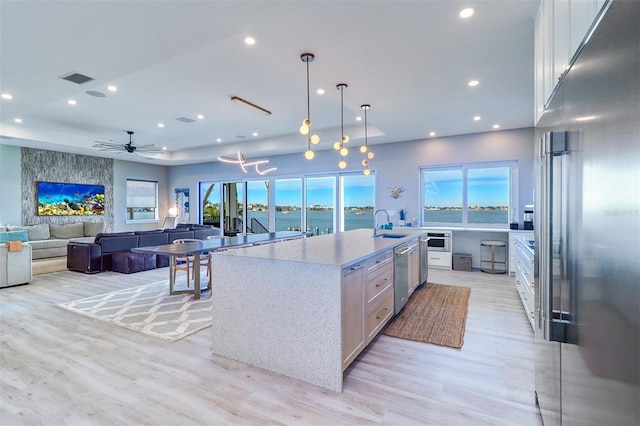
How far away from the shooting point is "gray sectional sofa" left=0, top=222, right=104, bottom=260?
7.72 m

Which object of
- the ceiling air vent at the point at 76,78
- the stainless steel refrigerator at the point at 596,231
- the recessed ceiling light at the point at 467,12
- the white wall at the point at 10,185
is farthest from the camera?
the white wall at the point at 10,185

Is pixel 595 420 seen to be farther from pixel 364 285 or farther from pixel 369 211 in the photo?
pixel 369 211

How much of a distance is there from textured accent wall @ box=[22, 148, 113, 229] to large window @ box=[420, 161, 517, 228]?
9.69 m

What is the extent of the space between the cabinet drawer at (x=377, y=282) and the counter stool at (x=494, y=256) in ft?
13.2

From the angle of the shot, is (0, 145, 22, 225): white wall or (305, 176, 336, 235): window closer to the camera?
(0, 145, 22, 225): white wall

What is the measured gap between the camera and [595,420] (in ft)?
3.04

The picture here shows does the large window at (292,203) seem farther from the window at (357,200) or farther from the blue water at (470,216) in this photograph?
the blue water at (470,216)

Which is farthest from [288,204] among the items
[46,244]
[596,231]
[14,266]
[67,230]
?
[596,231]

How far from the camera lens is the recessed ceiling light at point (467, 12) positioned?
264cm

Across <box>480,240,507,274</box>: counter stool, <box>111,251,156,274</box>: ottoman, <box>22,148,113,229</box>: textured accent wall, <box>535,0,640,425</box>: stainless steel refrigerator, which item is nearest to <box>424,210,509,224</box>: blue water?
<box>480,240,507,274</box>: counter stool

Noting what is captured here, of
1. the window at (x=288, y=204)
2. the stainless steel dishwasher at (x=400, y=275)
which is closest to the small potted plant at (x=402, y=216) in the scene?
the window at (x=288, y=204)

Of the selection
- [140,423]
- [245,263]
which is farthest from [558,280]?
[140,423]

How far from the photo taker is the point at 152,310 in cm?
405

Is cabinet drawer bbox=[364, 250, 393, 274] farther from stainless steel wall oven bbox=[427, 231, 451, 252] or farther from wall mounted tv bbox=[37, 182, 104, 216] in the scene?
wall mounted tv bbox=[37, 182, 104, 216]
